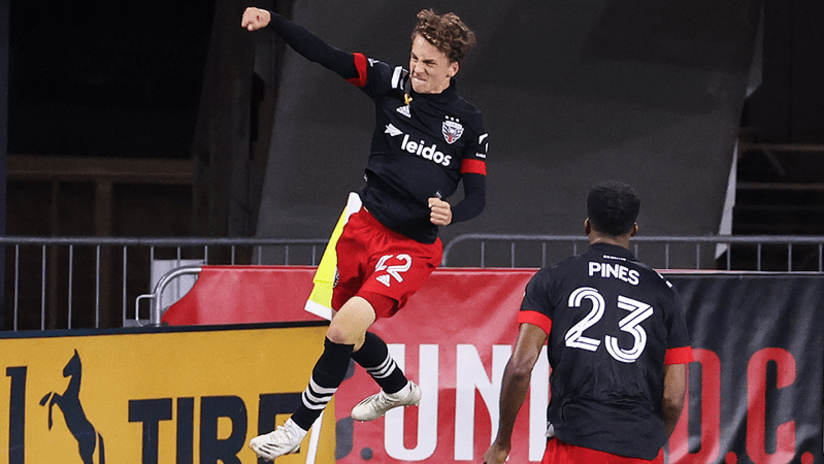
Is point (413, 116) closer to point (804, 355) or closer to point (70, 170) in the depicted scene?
point (804, 355)

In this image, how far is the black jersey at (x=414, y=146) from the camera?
4672mm

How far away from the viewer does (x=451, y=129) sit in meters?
4.70

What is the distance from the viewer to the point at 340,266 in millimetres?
4918

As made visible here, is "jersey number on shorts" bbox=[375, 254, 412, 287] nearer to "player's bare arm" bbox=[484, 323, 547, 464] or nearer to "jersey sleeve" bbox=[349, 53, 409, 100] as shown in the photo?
"jersey sleeve" bbox=[349, 53, 409, 100]

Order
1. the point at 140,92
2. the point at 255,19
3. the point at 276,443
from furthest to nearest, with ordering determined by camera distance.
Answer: the point at 140,92, the point at 276,443, the point at 255,19

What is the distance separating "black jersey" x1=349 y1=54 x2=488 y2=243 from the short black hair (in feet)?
3.51

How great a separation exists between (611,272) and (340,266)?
1769 mm

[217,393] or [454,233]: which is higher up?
[454,233]

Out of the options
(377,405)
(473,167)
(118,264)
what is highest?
(118,264)

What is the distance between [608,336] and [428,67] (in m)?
1.78

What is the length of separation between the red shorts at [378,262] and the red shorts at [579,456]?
49.3 inches

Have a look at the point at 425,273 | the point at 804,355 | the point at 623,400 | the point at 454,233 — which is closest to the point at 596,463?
the point at 623,400

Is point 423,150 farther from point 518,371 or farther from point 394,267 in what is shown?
point 518,371

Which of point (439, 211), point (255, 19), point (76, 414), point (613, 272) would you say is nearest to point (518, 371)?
point (613, 272)
